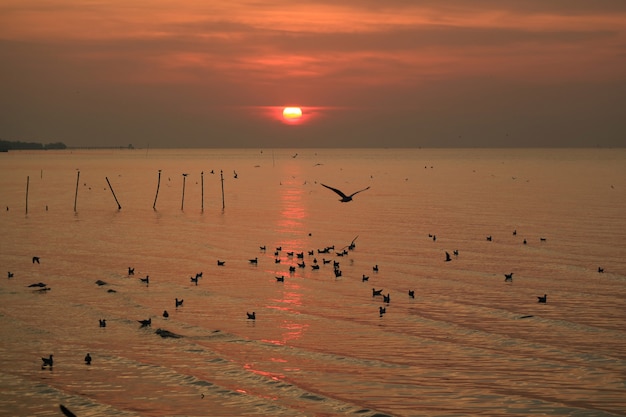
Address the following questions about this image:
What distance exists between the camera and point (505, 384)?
19.7m

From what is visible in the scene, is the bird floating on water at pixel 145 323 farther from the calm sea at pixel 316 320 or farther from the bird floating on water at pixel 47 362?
the bird floating on water at pixel 47 362

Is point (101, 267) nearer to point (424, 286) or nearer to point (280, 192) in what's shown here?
point (424, 286)

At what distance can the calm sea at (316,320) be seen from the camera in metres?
18.9

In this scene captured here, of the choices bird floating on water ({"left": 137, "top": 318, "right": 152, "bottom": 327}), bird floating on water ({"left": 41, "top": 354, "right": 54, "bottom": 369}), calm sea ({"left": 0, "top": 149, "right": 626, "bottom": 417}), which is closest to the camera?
calm sea ({"left": 0, "top": 149, "right": 626, "bottom": 417})

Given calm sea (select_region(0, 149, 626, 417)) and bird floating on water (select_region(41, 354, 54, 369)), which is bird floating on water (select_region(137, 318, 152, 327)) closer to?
calm sea (select_region(0, 149, 626, 417))

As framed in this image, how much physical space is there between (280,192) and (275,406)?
8013cm

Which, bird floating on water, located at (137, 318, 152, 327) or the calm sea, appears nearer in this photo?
the calm sea

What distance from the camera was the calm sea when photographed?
18906mm

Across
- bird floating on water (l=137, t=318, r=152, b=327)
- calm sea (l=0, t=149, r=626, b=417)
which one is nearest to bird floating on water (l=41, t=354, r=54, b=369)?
calm sea (l=0, t=149, r=626, b=417)

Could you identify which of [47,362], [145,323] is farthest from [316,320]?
[47,362]

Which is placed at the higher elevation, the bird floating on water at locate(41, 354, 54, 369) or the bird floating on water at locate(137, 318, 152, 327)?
the bird floating on water at locate(137, 318, 152, 327)

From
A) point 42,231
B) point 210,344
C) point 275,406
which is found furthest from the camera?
point 42,231

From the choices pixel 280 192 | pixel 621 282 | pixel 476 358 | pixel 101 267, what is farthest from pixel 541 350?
pixel 280 192

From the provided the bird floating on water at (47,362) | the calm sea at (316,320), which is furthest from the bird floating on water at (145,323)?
the bird floating on water at (47,362)
